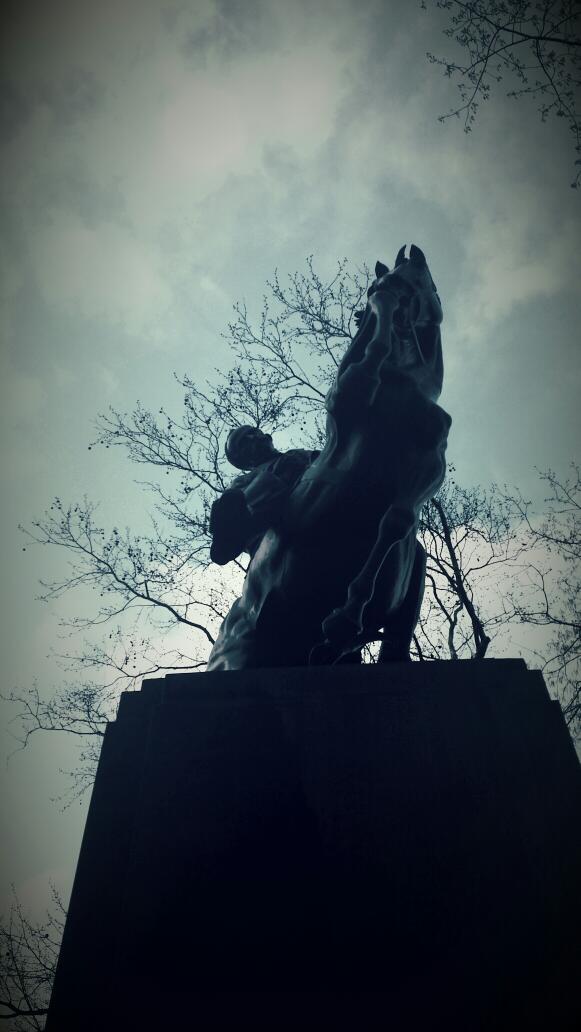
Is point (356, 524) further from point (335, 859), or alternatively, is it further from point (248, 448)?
point (335, 859)

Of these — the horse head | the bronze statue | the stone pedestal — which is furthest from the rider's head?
the stone pedestal

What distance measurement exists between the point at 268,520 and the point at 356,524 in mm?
609

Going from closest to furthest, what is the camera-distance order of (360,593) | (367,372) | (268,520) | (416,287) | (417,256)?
(360,593), (367,372), (268,520), (416,287), (417,256)

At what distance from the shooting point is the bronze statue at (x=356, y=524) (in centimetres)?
326

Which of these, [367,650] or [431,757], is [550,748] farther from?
[367,650]

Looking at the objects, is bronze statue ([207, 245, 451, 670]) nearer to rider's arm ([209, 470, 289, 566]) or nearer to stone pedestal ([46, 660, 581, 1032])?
rider's arm ([209, 470, 289, 566])

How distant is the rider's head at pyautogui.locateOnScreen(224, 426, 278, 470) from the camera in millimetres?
4445

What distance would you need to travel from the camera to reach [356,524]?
3.41 metres

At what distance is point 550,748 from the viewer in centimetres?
240

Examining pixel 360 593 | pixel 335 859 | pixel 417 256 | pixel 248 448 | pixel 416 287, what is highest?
pixel 417 256

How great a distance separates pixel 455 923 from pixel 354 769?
0.60m

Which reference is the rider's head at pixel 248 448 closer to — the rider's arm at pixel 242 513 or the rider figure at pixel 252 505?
the rider figure at pixel 252 505

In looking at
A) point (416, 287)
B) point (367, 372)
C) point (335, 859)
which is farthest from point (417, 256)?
point (335, 859)

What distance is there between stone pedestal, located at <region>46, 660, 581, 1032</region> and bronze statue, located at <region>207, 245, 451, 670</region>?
2.18ft
